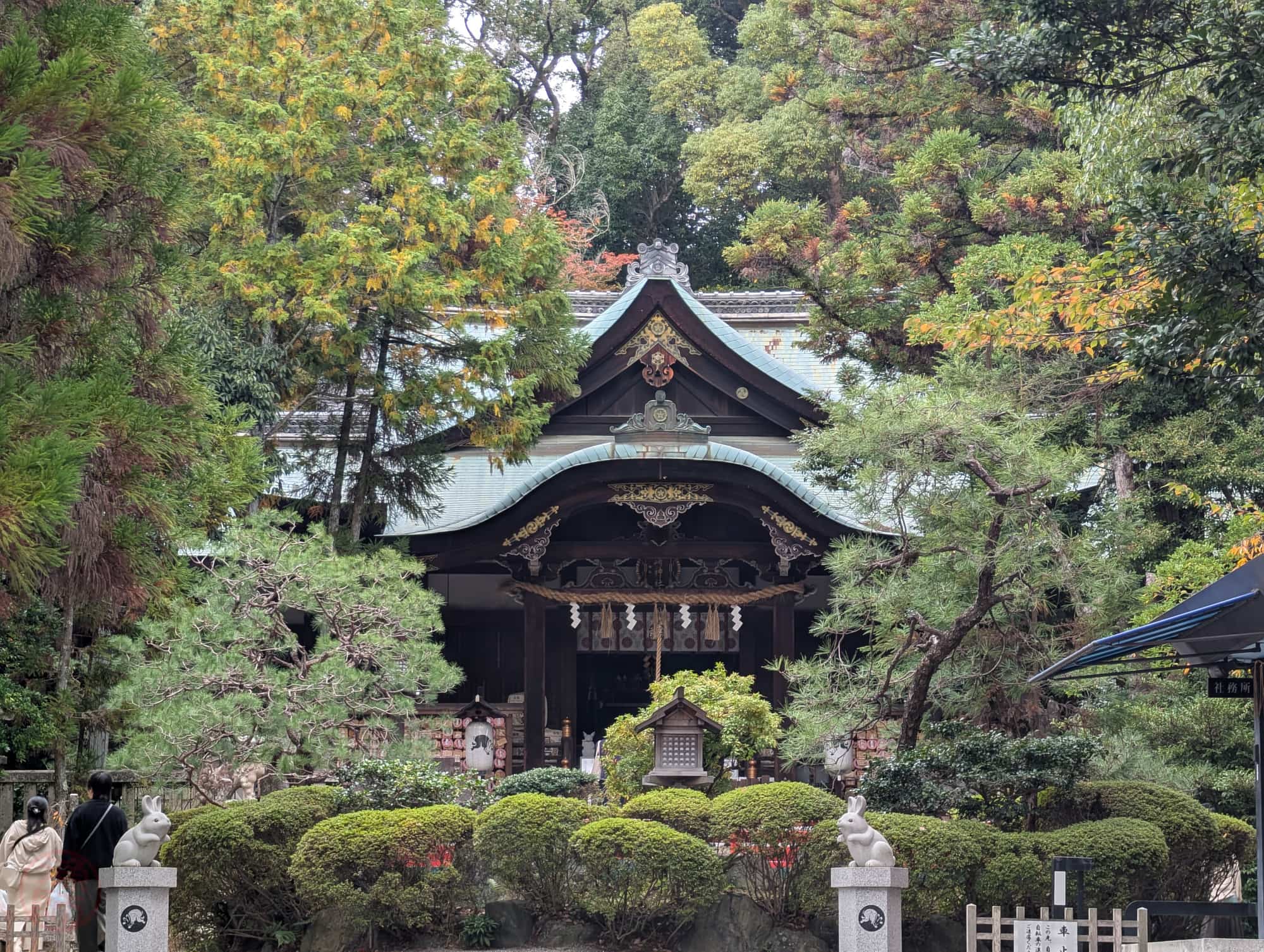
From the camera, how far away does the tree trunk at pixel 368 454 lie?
18.6 meters

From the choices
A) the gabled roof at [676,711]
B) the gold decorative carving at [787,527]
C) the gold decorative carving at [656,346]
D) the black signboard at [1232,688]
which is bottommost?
the gabled roof at [676,711]

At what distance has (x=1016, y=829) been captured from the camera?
13070 millimetres

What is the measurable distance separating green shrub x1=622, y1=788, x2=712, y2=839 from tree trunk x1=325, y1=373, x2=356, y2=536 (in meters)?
6.86

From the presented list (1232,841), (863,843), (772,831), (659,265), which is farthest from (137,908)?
(659,265)

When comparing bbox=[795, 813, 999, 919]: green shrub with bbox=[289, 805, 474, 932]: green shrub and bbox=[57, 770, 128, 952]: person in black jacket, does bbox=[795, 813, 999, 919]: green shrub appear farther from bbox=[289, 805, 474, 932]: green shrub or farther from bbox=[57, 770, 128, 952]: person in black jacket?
bbox=[57, 770, 128, 952]: person in black jacket

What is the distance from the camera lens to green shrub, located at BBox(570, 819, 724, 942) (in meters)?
12.2

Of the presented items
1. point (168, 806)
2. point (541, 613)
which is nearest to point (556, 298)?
point (541, 613)

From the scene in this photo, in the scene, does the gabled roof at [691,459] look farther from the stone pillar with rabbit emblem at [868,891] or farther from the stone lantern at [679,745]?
the stone pillar with rabbit emblem at [868,891]

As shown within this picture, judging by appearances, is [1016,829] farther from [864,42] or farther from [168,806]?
[864,42]

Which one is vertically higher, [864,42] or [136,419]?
[864,42]

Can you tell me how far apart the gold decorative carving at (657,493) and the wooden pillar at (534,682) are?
5.84ft

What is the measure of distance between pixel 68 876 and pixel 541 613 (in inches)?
379

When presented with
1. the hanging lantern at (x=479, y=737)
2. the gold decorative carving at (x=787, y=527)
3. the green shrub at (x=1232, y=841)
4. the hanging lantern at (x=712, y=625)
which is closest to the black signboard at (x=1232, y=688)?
the green shrub at (x=1232, y=841)

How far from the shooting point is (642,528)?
1998 centimetres
